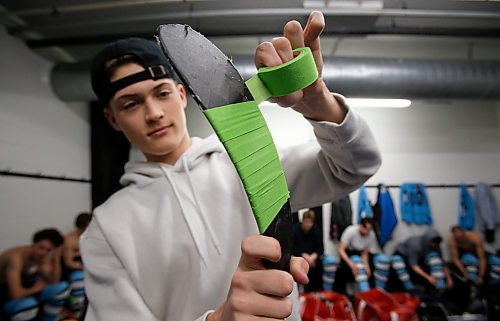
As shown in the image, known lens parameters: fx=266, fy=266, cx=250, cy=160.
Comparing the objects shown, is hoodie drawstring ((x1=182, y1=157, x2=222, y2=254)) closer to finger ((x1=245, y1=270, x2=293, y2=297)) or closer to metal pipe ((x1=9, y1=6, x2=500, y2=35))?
finger ((x1=245, y1=270, x2=293, y2=297))

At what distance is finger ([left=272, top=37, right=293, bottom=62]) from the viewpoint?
0.28 m

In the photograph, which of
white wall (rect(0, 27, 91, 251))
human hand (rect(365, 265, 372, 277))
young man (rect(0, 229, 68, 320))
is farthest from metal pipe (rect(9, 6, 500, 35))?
human hand (rect(365, 265, 372, 277))

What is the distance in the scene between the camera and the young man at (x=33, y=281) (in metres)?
1.57

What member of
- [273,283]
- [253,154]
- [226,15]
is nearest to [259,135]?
[253,154]

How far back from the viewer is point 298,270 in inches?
9.9

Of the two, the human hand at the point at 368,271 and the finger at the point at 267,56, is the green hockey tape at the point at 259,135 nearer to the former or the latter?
the finger at the point at 267,56

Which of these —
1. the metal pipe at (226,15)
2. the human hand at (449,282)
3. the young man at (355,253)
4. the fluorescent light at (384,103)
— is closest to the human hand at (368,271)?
the young man at (355,253)

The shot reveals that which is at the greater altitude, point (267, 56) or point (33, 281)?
point (267, 56)

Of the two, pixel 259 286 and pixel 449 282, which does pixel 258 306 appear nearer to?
pixel 259 286

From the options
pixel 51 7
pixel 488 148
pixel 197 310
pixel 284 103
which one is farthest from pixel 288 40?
pixel 51 7

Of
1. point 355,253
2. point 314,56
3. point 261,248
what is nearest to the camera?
point 261,248

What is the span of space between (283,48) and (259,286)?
0.78ft

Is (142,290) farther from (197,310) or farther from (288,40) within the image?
(288,40)

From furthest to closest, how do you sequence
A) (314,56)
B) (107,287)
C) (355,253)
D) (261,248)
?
(355,253) → (107,287) → (314,56) → (261,248)
